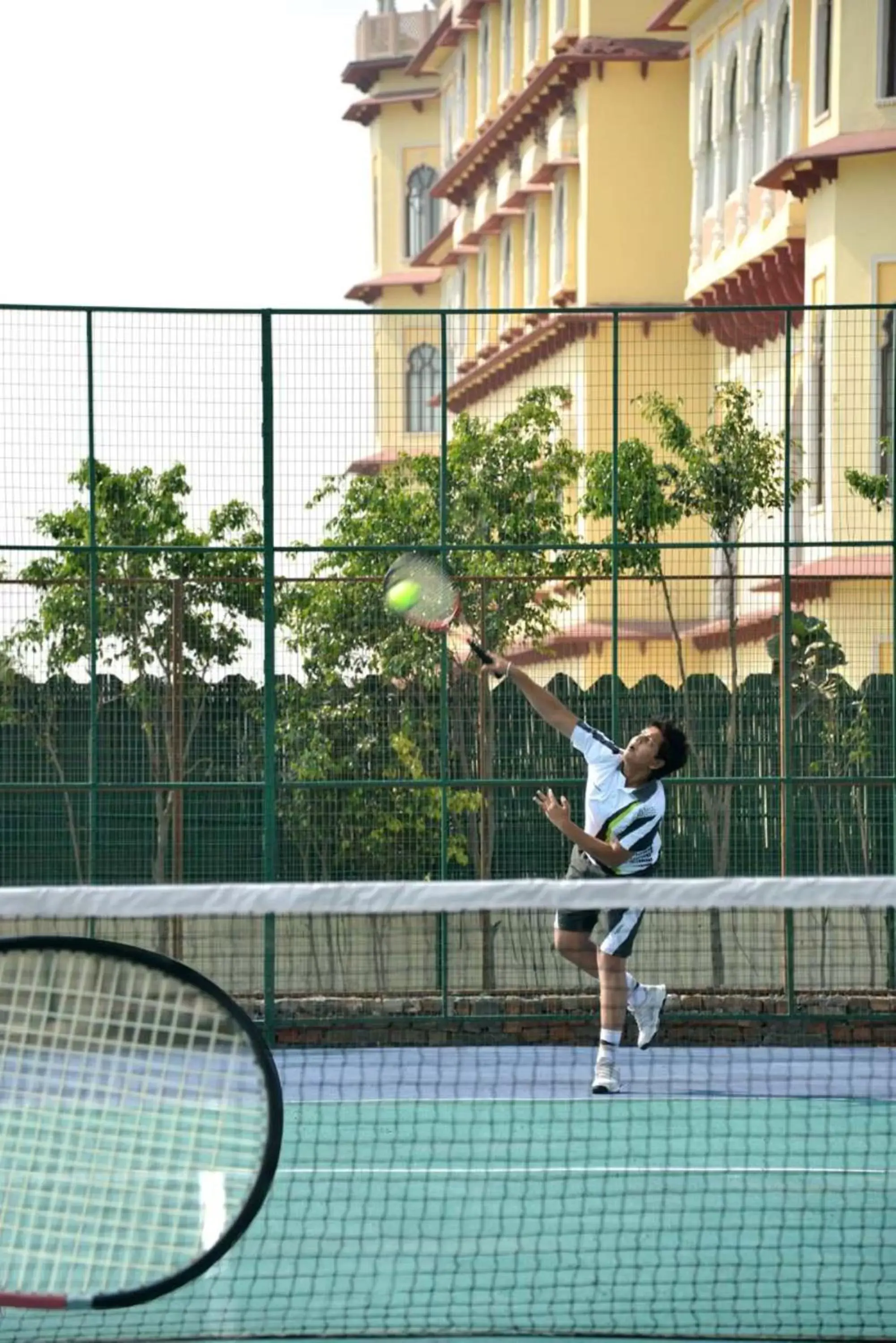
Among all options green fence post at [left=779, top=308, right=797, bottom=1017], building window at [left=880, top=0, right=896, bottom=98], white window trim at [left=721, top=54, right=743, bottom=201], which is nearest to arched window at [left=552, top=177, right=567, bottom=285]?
white window trim at [left=721, top=54, right=743, bottom=201]

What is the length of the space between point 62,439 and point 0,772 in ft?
6.29

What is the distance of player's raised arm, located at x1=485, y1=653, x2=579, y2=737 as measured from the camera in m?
10.1

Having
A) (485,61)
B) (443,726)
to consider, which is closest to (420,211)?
(485,61)

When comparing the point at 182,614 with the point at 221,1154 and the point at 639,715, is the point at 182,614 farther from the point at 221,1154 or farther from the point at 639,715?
the point at 221,1154

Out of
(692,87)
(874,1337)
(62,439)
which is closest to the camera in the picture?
(874,1337)

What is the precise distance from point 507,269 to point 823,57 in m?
19.1

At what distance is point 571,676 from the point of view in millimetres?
13992

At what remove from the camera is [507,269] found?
44.2 m

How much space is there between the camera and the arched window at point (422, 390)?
43.1 ft

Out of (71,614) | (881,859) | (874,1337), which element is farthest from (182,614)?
(874,1337)

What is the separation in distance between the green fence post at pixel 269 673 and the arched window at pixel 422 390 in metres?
0.77

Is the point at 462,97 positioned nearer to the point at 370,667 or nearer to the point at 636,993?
the point at 370,667

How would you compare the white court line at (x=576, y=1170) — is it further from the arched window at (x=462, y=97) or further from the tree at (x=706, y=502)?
the arched window at (x=462, y=97)

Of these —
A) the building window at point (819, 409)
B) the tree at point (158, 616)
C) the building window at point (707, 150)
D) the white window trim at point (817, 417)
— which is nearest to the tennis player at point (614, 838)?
the tree at point (158, 616)
